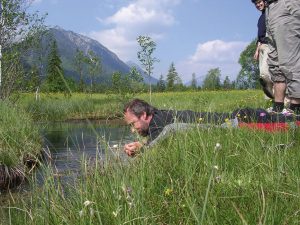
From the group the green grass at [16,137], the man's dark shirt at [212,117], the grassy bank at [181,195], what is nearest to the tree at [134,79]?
the green grass at [16,137]

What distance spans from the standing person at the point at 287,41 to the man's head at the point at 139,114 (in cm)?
160

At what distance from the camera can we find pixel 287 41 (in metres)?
5.41

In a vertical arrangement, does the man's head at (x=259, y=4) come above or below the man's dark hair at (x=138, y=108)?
above

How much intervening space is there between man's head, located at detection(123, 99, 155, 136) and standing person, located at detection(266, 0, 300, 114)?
63.0 inches

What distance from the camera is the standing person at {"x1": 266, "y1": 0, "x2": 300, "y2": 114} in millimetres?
5262

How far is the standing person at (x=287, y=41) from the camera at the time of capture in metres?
5.26

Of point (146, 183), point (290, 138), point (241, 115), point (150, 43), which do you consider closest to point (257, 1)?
point (241, 115)

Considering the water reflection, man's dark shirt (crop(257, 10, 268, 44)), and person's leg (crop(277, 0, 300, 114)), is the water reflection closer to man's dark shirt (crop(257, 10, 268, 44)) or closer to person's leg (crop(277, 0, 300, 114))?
person's leg (crop(277, 0, 300, 114))

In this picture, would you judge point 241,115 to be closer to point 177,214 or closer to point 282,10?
point 282,10

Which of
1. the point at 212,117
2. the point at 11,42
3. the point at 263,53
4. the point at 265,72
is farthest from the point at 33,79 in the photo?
the point at 212,117

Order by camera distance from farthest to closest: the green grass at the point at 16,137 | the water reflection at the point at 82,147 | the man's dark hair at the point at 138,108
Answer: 1. the green grass at the point at 16,137
2. the man's dark hair at the point at 138,108
3. the water reflection at the point at 82,147

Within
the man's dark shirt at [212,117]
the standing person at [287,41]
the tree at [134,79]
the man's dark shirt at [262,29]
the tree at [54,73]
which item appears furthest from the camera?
the tree at [134,79]

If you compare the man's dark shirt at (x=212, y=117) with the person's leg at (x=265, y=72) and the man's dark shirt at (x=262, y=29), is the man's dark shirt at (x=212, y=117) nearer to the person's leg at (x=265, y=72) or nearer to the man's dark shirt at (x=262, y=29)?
the person's leg at (x=265, y=72)

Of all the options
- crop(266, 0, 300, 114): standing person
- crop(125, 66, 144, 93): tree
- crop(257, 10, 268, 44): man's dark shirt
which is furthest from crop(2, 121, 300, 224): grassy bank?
crop(125, 66, 144, 93): tree
